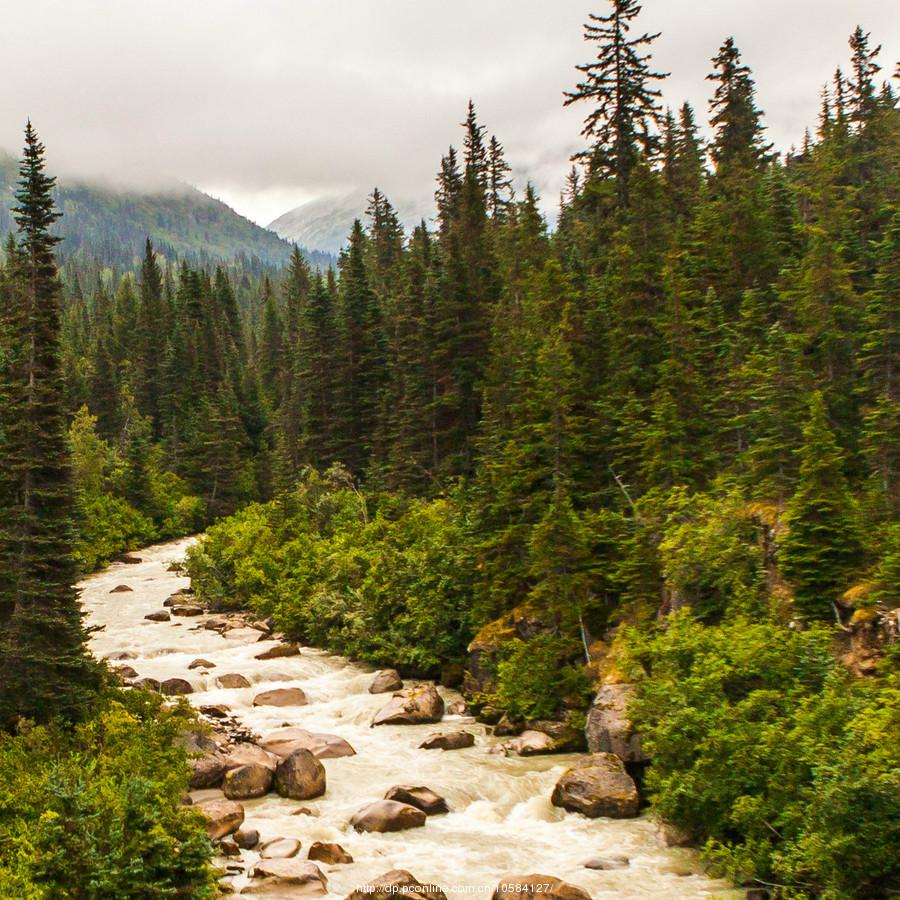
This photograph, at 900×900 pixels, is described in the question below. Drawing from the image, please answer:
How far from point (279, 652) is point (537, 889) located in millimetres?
20724

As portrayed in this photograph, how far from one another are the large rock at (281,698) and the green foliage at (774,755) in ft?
40.9

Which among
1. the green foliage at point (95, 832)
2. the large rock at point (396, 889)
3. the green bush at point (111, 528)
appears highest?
the green bush at point (111, 528)

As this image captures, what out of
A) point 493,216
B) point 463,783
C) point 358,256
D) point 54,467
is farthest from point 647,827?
point 493,216

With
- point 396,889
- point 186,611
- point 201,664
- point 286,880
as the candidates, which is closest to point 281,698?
point 201,664

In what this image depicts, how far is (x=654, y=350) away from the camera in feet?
106

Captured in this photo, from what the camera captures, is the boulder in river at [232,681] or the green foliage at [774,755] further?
the boulder in river at [232,681]

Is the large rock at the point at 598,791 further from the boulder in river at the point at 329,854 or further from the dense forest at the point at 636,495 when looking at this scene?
the boulder in river at the point at 329,854

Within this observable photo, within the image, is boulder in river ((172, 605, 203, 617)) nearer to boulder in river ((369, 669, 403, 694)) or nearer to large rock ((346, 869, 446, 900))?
boulder in river ((369, 669, 403, 694))

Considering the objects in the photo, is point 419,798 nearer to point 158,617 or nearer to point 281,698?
point 281,698

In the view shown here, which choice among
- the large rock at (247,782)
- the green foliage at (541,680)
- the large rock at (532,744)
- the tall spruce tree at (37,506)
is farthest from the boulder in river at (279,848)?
the green foliage at (541,680)

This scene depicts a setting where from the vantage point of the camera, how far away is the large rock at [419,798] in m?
18.7

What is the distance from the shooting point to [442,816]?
18625 mm

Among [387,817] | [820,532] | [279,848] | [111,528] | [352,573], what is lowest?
[387,817]

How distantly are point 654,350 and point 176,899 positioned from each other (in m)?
25.7
